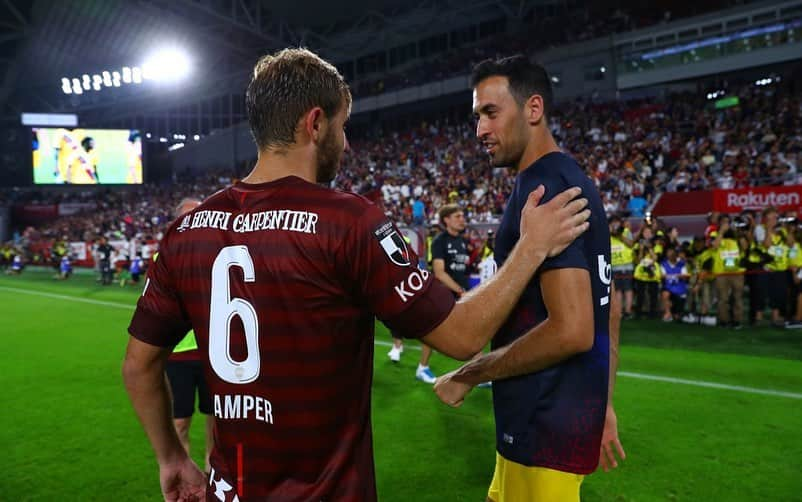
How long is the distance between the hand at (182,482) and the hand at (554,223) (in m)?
1.41

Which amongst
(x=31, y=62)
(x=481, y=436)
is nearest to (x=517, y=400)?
(x=481, y=436)

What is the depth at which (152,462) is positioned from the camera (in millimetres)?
5637

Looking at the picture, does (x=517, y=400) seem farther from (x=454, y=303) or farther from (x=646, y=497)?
(x=646, y=497)

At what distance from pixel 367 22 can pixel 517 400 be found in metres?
40.8

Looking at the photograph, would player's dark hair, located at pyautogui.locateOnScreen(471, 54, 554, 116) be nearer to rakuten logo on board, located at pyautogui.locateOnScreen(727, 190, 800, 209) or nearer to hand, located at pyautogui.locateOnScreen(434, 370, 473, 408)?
hand, located at pyautogui.locateOnScreen(434, 370, 473, 408)

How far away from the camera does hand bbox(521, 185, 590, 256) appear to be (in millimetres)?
1950

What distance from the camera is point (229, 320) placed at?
1.81 m

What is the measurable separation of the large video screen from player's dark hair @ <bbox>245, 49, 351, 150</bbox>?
4268cm

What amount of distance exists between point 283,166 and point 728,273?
1187 centimetres

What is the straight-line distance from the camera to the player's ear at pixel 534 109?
2.45 meters

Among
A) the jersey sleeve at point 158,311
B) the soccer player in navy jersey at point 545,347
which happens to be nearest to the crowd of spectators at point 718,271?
the soccer player in navy jersey at point 545,347

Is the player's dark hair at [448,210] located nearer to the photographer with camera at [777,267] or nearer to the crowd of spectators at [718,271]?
the crowd of spectators at [718,271]

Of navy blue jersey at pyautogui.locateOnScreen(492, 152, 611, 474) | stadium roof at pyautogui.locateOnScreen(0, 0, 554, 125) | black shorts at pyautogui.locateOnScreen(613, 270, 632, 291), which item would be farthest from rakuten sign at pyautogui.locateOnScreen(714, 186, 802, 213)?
stadium roof at pyautogui.locateOnScreen(0, 0, 554, 125)

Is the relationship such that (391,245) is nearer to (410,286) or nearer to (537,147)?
(410,286)
